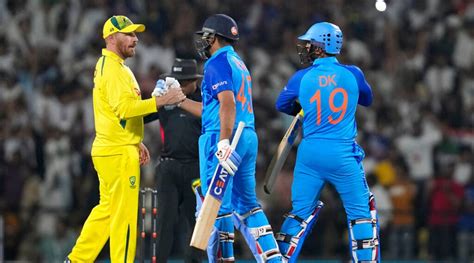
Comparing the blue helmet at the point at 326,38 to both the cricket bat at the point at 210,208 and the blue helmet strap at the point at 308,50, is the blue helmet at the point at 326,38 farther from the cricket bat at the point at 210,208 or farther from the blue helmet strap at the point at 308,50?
the cricket bat at the point at 210,208

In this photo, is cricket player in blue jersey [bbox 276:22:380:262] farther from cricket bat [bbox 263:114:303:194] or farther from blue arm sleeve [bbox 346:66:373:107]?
cricket bat [bbox 263:114:303:194]

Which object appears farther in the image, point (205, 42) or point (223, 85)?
point (205, 42)

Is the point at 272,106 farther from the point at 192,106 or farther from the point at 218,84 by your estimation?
the point at 218,84

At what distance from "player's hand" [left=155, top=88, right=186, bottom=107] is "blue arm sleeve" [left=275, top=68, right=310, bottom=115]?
3.33 feet

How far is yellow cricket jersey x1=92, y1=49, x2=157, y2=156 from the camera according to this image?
1131 cm

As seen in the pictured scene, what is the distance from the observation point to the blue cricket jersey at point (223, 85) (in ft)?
35.5

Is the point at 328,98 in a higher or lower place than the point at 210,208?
higher

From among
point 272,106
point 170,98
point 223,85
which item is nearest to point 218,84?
point 223,85

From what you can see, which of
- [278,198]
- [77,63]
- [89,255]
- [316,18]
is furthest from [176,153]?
[316,18]

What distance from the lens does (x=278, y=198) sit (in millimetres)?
18031

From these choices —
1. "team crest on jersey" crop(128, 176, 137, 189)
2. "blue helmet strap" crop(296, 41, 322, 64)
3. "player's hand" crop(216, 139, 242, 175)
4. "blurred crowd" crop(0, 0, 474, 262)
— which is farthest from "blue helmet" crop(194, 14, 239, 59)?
"blurred crowd" crop(0, 0, 474, 262)

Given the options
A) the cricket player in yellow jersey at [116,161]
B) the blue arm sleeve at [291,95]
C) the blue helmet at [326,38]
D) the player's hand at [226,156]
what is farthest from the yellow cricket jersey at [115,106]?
the blue helmet at [326,38]

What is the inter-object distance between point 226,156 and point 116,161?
1.30 m

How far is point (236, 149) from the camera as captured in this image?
10.8m
